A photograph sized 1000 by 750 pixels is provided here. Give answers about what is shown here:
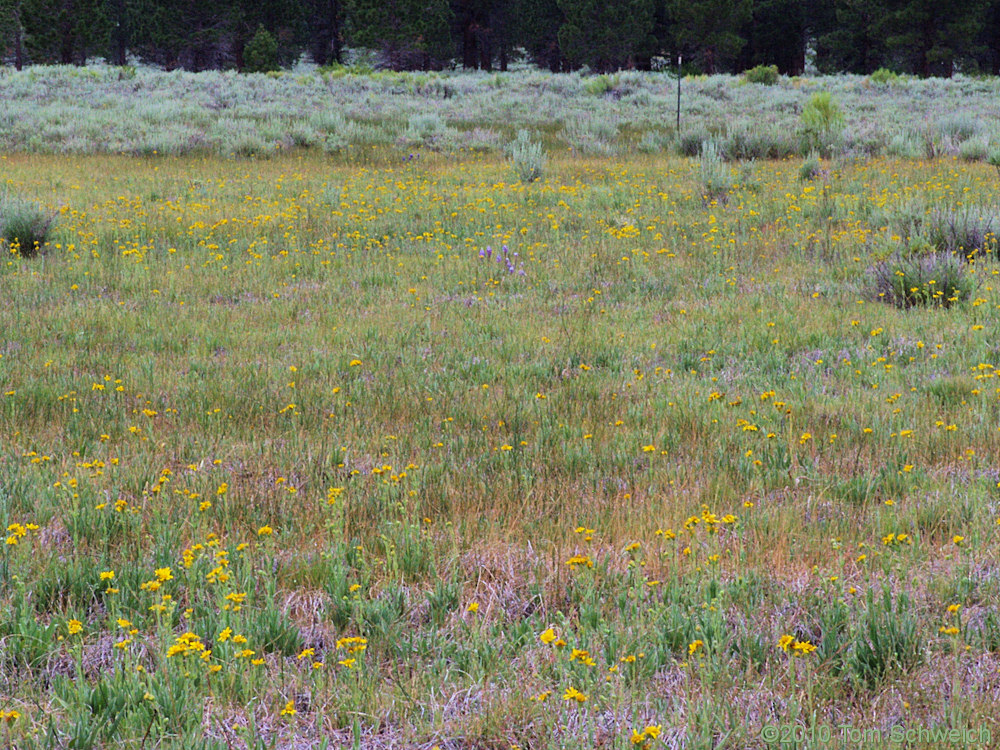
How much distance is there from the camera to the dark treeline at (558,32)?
1615 inches

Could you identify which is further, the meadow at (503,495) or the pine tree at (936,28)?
the pine tree at (936,28)

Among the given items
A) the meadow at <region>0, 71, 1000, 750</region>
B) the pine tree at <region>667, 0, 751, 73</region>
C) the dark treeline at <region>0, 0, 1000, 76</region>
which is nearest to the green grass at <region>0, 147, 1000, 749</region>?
the meadow at <region>0, 71, 1000, 750</region>

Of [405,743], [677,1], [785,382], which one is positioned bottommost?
[405,743]

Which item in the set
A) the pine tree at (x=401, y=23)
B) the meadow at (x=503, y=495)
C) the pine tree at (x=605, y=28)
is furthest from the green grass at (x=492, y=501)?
the pine tree at (x=401, y=23)

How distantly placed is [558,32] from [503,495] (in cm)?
4521

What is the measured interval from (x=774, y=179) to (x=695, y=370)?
8.88 metres

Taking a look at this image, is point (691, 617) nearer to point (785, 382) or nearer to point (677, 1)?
point (785, 382)

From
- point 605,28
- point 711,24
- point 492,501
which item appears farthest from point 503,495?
point 605,28

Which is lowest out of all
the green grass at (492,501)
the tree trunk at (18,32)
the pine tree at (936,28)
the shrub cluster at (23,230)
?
the green grass at (492,501)

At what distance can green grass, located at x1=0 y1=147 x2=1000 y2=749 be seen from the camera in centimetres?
231

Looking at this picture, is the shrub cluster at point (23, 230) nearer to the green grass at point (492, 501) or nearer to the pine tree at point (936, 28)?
the green grass at point (492, 501)

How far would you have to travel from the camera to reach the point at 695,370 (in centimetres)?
561

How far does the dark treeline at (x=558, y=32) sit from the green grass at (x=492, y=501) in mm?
37597

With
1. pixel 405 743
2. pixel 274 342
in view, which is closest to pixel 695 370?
pixel 274 342
